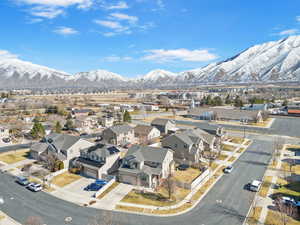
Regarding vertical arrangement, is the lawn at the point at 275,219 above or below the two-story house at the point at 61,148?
below

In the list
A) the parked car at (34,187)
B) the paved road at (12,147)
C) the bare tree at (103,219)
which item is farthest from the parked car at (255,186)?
the paved road at (12,147)

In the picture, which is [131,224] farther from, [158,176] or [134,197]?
[158,176]

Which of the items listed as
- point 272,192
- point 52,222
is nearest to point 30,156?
point 52,222

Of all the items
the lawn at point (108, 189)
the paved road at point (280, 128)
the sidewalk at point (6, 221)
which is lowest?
the sidewalk at point (6, 221)

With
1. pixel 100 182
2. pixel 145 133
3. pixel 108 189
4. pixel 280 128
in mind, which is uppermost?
pixel 145 133

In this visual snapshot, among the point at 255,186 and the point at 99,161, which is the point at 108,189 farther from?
the point at 255,186

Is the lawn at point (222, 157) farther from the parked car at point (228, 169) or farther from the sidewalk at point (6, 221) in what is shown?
the sidewalk at point (6, 221)

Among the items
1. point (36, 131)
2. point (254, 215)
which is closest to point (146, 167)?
point (254, 215)
